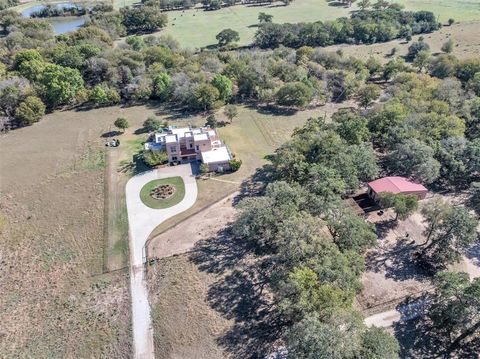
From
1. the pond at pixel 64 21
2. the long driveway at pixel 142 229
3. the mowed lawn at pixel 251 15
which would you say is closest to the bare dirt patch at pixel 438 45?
the mowed lawn at pixel 251 15

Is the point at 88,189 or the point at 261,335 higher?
the point at 88,189

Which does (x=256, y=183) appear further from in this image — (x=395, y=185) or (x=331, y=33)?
(x=331, y=33)

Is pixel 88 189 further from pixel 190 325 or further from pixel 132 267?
pixel 190 325

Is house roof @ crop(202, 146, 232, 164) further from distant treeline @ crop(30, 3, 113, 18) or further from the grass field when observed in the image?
distant treeline @ crop(30, 3, 113, 18)

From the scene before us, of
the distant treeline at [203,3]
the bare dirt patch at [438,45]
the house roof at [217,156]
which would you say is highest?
the distant treeline at [203,3]

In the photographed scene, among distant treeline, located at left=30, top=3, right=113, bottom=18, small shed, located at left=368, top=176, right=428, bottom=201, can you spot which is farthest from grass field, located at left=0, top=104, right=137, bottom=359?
distant treeline, located at left=30, top=3, right=113, bottom=18

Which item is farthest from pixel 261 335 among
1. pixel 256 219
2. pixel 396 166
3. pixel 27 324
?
pixel 396 166

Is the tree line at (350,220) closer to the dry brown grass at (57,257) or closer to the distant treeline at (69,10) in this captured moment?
the dry brown grass at (57,257)
